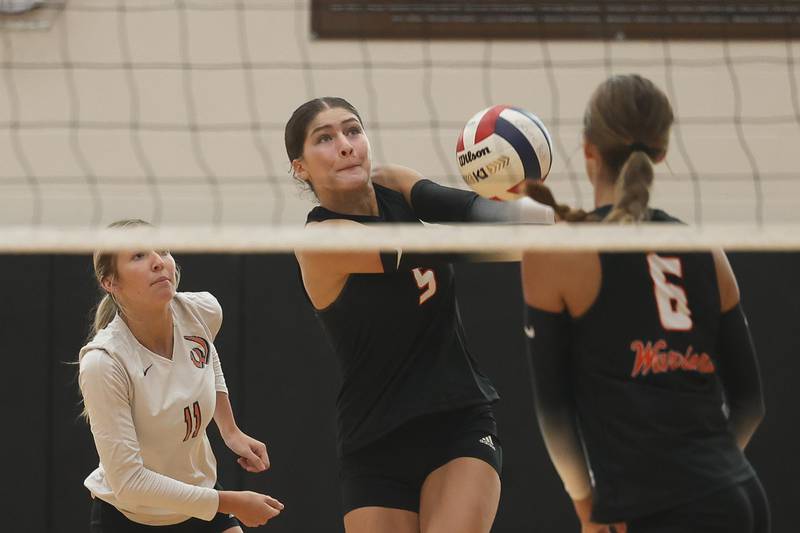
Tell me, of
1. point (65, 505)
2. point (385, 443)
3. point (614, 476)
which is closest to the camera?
point (614, 476)

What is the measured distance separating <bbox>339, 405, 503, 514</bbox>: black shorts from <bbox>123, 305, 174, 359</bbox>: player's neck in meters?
0.93

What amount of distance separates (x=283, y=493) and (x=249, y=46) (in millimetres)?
2602

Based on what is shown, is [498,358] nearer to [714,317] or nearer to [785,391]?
[785,391]

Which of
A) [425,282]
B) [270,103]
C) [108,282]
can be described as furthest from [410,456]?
[270,103]

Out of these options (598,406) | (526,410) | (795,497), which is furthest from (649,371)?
(795,497)

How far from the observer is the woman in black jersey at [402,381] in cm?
337

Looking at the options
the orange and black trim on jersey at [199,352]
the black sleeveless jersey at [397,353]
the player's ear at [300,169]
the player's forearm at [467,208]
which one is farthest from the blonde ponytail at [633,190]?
the orange and black trim on jersey at [199,352]

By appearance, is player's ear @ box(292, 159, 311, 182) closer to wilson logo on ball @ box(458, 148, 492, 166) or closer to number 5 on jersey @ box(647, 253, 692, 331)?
wilson logo on ball @ box(458, 148, 492, 166)

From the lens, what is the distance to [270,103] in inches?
261

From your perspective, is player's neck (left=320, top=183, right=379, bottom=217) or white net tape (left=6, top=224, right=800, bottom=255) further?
player's neck (left=320, top=183, right=379, bottom=217)

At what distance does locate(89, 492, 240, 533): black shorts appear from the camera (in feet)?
12.7

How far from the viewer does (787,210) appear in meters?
6.55

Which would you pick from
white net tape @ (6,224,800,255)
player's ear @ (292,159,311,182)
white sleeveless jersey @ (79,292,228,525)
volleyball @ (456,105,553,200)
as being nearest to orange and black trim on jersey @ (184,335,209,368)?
white sleeveless jersey @ (79,292,228,525)

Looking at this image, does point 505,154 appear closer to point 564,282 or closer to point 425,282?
point 425,282
